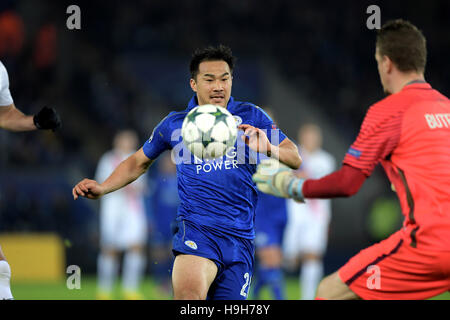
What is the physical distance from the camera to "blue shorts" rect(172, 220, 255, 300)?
4945mm

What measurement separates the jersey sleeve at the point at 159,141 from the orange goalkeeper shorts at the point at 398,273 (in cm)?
198

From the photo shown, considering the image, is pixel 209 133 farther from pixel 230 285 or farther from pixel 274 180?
pixel 230 285

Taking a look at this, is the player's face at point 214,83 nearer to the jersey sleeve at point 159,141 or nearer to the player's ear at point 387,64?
the jersey sleeve at point 159,141

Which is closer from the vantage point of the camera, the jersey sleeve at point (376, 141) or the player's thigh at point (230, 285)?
the jersey sleeve at point (376, 141)

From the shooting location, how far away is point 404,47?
13.1ft

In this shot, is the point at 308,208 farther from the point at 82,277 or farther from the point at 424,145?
the point at 424,145

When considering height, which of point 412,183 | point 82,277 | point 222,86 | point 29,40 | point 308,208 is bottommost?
point 82,277

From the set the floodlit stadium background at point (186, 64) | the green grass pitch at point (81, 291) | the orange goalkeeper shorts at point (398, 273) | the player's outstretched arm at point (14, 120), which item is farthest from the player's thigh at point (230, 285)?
the floodlit stadium background at point (186, 64)

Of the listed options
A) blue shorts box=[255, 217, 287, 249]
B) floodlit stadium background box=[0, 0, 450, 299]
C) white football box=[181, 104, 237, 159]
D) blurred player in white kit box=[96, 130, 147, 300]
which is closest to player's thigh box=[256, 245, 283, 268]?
blue shorts box=[255, 217, 287, 249]

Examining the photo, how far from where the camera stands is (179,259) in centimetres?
496

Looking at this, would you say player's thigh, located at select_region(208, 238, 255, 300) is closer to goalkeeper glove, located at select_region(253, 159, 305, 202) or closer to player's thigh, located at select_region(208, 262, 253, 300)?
player's thigh, located at select_region(208, 262, 253, 300)

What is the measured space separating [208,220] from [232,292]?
0.55 metres

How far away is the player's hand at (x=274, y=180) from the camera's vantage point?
4113 millimetres

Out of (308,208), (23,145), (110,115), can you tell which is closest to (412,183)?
(308,208)
